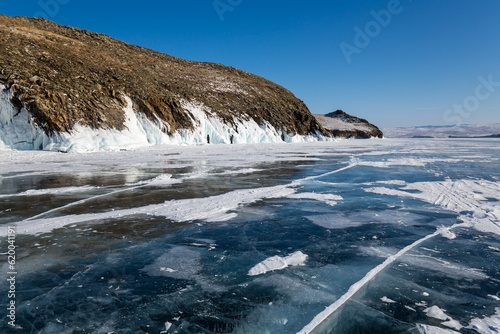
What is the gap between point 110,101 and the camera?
1162 inches

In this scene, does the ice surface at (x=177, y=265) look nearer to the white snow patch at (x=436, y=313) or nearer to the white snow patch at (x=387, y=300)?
the white snow patch at (x=387, y=300)

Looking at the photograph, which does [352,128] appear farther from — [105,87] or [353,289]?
[353,289]

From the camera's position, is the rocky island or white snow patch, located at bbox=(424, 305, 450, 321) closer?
white snow patch, located at bbox=(424, 305, 450, 321)

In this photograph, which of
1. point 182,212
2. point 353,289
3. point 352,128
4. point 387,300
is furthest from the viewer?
point 352,128

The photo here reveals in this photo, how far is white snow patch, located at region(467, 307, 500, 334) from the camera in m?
2.14

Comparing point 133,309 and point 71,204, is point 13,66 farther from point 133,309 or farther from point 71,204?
point 133,309

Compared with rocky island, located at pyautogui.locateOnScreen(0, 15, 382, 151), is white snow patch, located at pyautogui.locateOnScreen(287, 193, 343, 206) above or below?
below

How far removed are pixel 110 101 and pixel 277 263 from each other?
3044 centimetres

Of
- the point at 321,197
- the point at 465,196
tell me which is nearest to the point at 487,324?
the point at 321,197

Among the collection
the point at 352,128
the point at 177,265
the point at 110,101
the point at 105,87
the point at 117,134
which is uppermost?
the point at 105,87

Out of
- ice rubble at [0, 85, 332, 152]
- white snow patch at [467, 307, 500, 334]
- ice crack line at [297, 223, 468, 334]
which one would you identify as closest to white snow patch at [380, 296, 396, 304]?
ice crack line at [297, 223, 468, 334]

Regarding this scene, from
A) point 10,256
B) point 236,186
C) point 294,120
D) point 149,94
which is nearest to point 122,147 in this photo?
point 149,94

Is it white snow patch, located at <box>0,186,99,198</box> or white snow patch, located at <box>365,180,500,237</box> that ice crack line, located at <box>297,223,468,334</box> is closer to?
white snow patch, located at <box>365,180,500,237</box>

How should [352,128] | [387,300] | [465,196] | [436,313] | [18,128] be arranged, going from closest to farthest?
[436,313] → [387,300] → [465,196] → [18,128] → [352,128]
